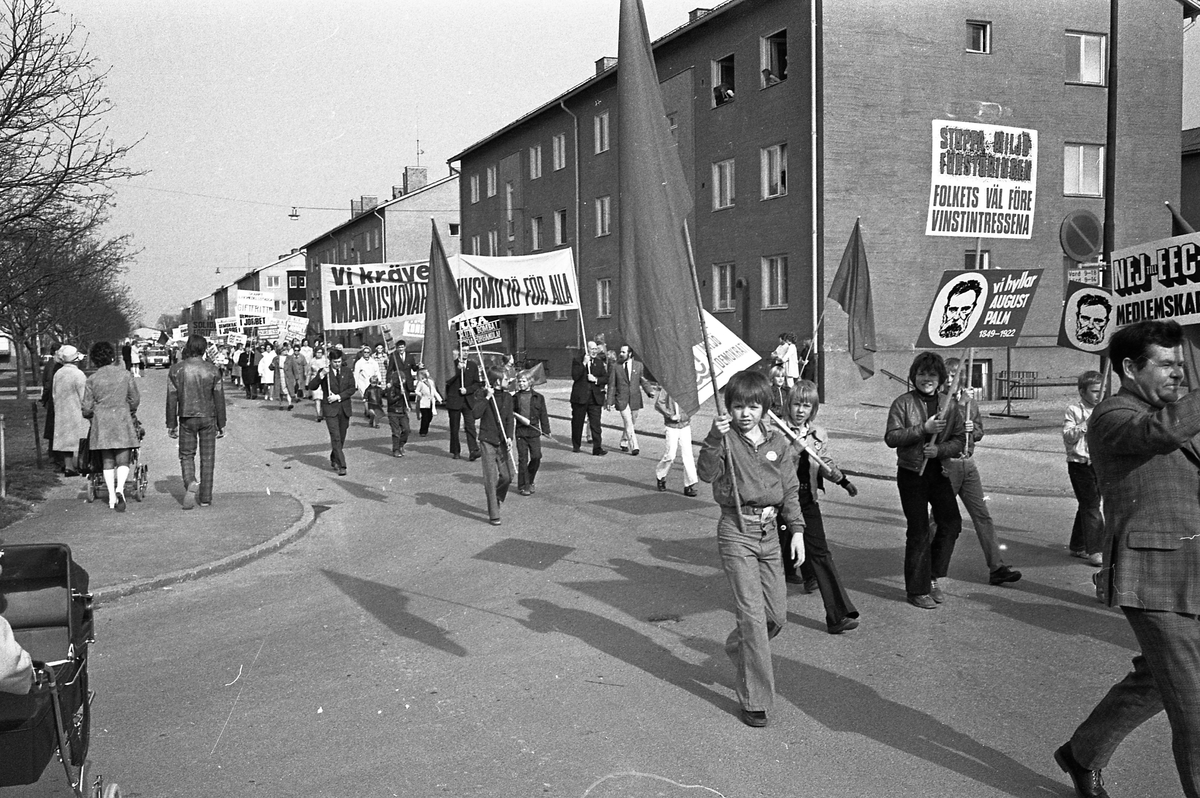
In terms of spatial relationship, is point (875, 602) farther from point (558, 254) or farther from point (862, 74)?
point (862, 74)

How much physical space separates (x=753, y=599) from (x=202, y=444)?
904 cm

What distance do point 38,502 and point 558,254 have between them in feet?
26.8

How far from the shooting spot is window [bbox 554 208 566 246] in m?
42.8

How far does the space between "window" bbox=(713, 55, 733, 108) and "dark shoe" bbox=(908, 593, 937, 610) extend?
84.9ft

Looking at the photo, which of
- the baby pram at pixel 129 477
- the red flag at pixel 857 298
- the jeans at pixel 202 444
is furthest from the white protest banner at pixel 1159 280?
the baby pram at pixel 129 477

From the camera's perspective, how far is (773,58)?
2897cm

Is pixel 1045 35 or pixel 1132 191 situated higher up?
pixel 1045 35

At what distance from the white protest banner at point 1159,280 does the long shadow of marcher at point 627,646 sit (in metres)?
3.29

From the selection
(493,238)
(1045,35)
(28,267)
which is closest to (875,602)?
(28,267)

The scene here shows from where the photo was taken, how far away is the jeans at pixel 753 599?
5051 millimetres

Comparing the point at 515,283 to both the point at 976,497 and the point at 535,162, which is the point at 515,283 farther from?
the point at 535,162

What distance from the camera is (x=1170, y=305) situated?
21.3ft

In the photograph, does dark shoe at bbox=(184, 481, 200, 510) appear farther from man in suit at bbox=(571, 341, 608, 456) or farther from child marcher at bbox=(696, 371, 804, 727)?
child marcher at bbox=(696, 371, 804, 727)

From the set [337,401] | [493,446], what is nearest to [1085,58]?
[337,401]
